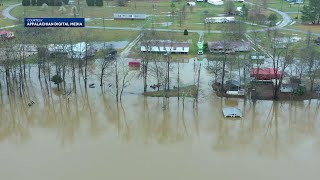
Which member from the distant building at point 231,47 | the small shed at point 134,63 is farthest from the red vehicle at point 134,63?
the distant building at point 231,47

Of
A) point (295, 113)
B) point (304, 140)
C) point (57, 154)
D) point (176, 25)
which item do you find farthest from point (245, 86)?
point (176, 25)

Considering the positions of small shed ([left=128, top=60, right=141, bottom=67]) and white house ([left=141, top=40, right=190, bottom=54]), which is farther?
white house ([left=141, top=40, right=190, bottom=54])

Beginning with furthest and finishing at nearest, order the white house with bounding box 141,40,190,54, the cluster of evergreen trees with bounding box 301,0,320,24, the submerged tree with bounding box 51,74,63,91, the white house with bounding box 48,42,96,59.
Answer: the cluster of evergreen trees with bounding box 301,0,320,24
the white house with bounding box 141,40,190,54
the white house with bounding box 48,42,96,59
the submerged tree with bounding box 51,74,63,91

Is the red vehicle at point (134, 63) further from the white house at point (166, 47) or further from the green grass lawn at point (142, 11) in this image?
the green grass lawn at point (142, 11)

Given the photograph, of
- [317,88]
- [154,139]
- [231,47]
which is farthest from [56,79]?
[317,88]

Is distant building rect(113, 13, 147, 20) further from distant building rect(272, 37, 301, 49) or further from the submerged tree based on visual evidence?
the submerged tree

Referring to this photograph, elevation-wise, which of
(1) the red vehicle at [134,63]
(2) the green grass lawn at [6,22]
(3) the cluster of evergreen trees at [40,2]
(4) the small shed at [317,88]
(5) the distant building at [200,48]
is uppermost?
(3) the cluster of evergreen trees at [40,2]

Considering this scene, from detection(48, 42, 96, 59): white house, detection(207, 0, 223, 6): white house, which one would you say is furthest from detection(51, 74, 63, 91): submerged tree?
detection(207, 0, 223, 6): white house
